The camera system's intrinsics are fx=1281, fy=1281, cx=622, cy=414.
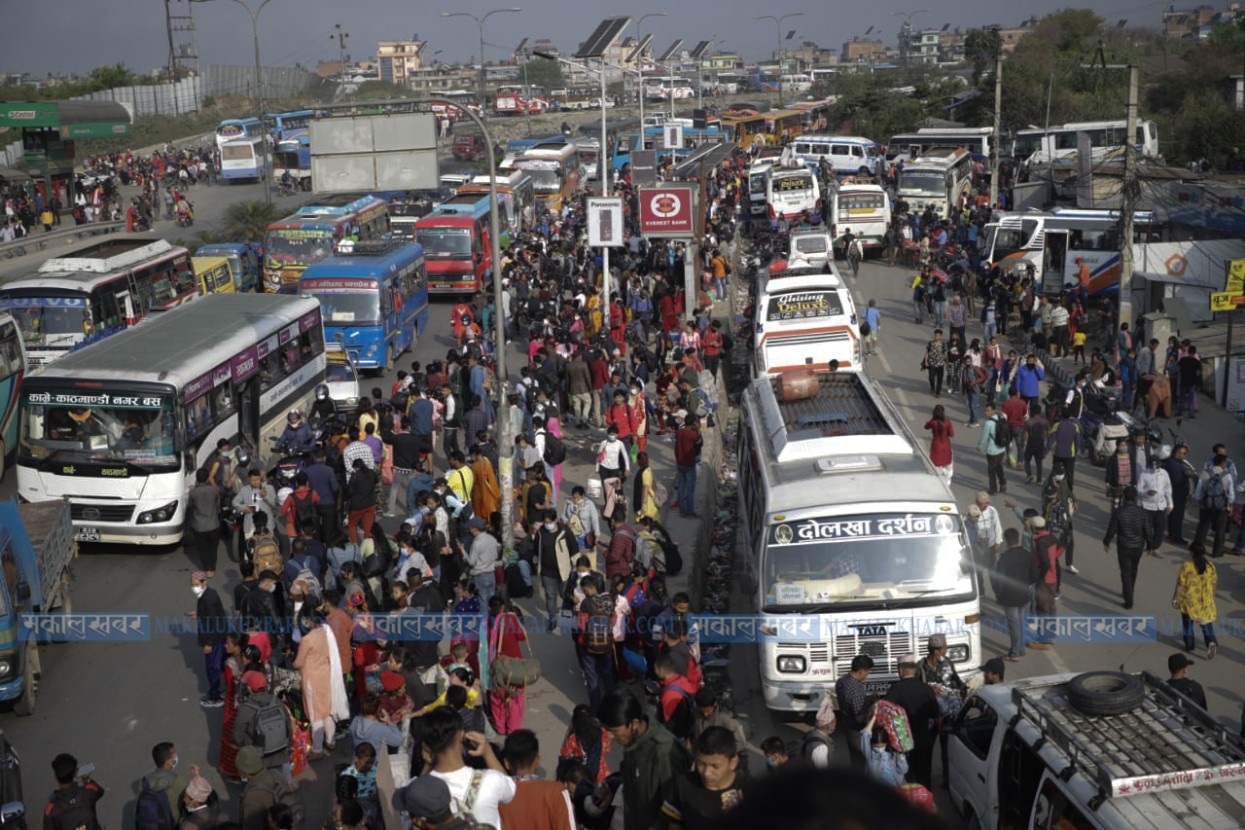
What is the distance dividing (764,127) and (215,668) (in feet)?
223

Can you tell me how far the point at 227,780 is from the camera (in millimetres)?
10844

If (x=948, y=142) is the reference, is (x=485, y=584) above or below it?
below

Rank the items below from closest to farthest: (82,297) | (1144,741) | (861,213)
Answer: (1144,741) → (82,297) → (861,213)

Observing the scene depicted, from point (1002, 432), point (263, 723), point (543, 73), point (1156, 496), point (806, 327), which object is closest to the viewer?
point (263, 723)

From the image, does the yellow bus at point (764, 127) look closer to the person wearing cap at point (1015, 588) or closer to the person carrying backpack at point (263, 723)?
the person wearing cap at point (1015, 588)

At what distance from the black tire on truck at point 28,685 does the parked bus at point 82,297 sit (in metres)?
11.9

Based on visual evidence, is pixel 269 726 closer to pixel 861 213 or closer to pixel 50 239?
pixel 861 213

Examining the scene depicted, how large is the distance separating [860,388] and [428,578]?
6287 mm

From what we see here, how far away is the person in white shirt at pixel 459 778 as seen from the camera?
21.1 feet

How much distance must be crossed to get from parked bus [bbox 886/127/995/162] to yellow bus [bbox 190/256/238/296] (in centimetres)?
3404

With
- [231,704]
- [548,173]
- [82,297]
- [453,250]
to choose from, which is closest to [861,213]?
[453,250]

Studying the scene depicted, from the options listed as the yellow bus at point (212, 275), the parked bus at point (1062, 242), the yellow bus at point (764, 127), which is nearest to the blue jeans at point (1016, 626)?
the parked bus at point (1062, 242)

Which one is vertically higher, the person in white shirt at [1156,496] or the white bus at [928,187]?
the white bus at [928,187]

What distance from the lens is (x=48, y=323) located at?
23.6m
